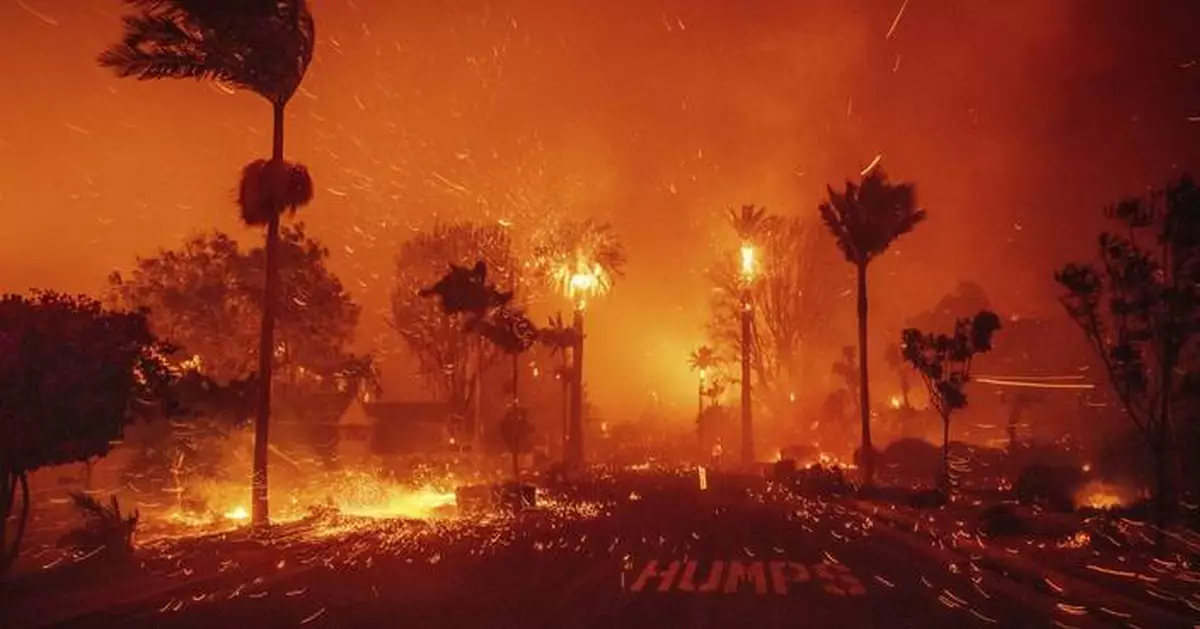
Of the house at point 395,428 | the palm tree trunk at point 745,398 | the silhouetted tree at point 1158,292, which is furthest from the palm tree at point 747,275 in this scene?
the silhouetted tree at point 1158,292

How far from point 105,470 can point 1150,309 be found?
31697 mm

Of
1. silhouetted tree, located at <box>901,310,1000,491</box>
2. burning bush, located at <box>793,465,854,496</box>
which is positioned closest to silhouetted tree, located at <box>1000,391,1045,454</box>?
burning bush, located at <box>793,465,854,496</box>

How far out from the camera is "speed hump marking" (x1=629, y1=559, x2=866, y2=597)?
1540cm

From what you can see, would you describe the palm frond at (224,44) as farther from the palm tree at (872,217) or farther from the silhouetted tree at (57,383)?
the palm tree at (872,217)

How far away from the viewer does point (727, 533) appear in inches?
976

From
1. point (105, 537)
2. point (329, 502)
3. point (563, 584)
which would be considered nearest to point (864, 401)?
point (329, 502)

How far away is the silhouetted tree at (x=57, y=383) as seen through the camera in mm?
15516

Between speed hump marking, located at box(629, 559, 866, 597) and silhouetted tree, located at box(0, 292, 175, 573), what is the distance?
9512 mm

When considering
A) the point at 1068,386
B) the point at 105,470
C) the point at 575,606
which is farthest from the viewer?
the point at 1068,386

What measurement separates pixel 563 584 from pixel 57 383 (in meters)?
8.69

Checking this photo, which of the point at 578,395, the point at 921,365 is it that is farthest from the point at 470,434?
the point at 921,365

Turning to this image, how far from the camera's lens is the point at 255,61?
23.8m

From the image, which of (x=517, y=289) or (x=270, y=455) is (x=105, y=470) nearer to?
(x=270, y=455)

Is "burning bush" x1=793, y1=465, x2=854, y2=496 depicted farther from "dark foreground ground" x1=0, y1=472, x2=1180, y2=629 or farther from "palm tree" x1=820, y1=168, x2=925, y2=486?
"dark foreground ground" x1=0, y1=472, x2=1180, y2=629
